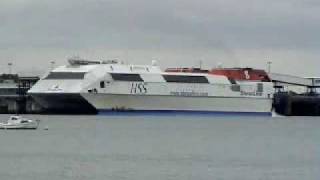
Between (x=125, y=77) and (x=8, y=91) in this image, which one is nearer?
(x=125, y=77)

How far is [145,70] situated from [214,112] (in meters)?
12.9

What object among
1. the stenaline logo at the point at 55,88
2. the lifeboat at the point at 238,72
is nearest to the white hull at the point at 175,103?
the stenaline logo at the point at 55,88

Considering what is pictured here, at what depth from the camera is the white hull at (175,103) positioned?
149750mm

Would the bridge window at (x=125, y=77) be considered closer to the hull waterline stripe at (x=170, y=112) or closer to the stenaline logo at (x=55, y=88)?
the hull waterline stripe at (x=170, y=112)
